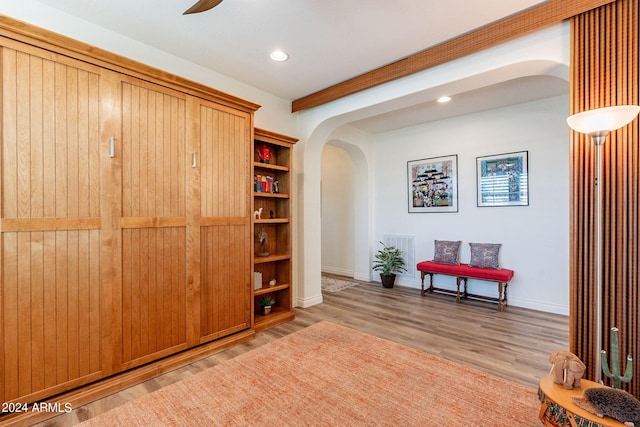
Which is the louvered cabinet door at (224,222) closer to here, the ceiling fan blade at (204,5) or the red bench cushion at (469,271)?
the ceiling fan blade at (204,5)

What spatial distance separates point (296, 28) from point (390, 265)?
4032 millimetres

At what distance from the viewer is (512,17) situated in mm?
2334

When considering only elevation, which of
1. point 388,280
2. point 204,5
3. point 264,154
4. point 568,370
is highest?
point 204,5

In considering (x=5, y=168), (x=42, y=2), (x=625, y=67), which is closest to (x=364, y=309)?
(x=625, y=67)

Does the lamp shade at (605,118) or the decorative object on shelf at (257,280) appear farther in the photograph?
the decorative object on shelf at (257,280)

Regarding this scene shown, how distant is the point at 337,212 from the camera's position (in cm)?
657

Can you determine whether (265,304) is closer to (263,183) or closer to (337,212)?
(263,183)

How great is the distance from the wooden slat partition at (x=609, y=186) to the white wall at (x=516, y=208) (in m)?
2.17

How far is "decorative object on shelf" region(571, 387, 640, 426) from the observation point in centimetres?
139

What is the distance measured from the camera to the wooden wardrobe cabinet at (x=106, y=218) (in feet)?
6.15

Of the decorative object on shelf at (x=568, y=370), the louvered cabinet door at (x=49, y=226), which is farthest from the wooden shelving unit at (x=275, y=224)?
the decorative object on shelf at (x=568, y=370)

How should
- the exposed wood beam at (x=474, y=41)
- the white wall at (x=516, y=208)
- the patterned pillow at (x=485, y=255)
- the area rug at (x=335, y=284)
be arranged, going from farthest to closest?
the area rug at (x=335, y=284)
the patterned pillow at (x=485, y=255)
the white wall at (x=516, y=208)
the exposed wood beam at (x=474, y=41)

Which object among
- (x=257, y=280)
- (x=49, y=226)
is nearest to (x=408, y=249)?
(x=257, y=280)

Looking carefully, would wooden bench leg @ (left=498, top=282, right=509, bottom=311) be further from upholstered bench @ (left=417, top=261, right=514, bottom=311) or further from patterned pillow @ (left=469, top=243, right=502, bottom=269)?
patterned pillow @ (left=469, top=243, right=502, bottom=269)
